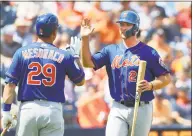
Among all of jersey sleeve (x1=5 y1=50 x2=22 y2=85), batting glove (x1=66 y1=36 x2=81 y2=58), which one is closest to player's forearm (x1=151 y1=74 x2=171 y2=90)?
batting glove (x1=66 y1=36 x2=81 y2=58)

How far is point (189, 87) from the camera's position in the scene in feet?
34.8

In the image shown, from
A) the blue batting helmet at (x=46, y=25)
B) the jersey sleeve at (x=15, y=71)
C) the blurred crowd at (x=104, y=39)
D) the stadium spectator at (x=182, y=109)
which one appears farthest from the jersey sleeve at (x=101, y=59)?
the stadium spectator at (x=182, y=109)

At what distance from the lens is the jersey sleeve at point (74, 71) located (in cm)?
573

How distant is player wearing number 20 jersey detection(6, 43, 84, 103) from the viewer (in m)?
5.63

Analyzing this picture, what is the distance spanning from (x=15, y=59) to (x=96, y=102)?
4732mm

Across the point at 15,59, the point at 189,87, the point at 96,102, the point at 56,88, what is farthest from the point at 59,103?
the point at 189,87

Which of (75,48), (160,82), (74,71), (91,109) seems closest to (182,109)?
(91,109)

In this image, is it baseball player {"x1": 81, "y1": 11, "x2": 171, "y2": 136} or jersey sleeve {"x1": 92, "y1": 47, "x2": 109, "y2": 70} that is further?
jersey sleeve {"x1": 92, "y1": 47, "x2": 109, "y2": 70}

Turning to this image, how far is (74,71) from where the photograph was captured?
577 centimetres

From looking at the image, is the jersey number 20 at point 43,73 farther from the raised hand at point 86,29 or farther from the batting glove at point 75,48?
the raised hand at point 86,29

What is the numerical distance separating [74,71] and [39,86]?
15.1 inches

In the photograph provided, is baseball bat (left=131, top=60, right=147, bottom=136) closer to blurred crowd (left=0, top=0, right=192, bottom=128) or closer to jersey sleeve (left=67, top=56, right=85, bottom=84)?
jersey sleeve (left=67, top=56, right=85, bottom=84)

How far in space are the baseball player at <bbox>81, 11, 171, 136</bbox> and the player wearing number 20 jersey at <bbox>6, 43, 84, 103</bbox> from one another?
632 mm

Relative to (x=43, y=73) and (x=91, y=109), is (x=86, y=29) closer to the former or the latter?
(x=43, y=73)
